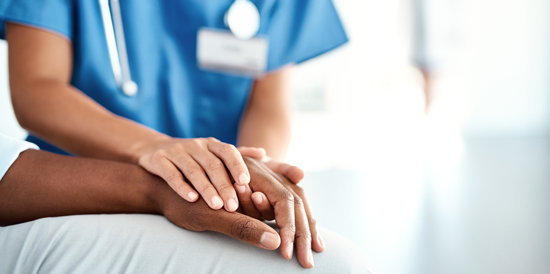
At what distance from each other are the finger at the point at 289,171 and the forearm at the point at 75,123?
0.21 metres

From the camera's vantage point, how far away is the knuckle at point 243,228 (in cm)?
47

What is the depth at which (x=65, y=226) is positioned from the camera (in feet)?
1.58

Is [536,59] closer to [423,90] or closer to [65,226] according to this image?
[423,90]

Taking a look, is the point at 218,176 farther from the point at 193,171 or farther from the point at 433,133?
Answer: the point at 433,133

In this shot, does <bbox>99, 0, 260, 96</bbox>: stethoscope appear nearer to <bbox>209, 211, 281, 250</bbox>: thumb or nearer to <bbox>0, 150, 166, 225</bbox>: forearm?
<bbox>0, 150, 166, 225</bbox>: forearm

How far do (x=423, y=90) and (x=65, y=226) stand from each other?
183 inches

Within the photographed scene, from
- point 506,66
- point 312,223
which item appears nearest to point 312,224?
point 312,223

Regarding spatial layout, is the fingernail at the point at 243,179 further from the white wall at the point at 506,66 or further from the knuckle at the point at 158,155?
the white wall at the point at 506,66

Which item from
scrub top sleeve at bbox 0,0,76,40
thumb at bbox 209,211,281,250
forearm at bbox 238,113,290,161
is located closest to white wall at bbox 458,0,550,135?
forearm at bbox 238,113,290,161

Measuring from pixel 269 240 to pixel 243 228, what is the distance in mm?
37

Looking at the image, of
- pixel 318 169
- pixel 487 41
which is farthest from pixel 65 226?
pixel 487 41

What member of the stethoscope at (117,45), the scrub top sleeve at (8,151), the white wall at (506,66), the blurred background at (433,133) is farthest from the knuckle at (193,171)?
the white wall at (506,66)

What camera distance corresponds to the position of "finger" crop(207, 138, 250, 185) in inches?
21.3

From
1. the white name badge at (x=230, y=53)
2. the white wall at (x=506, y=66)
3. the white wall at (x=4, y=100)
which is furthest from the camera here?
the white wall at (x=506, y=66)
